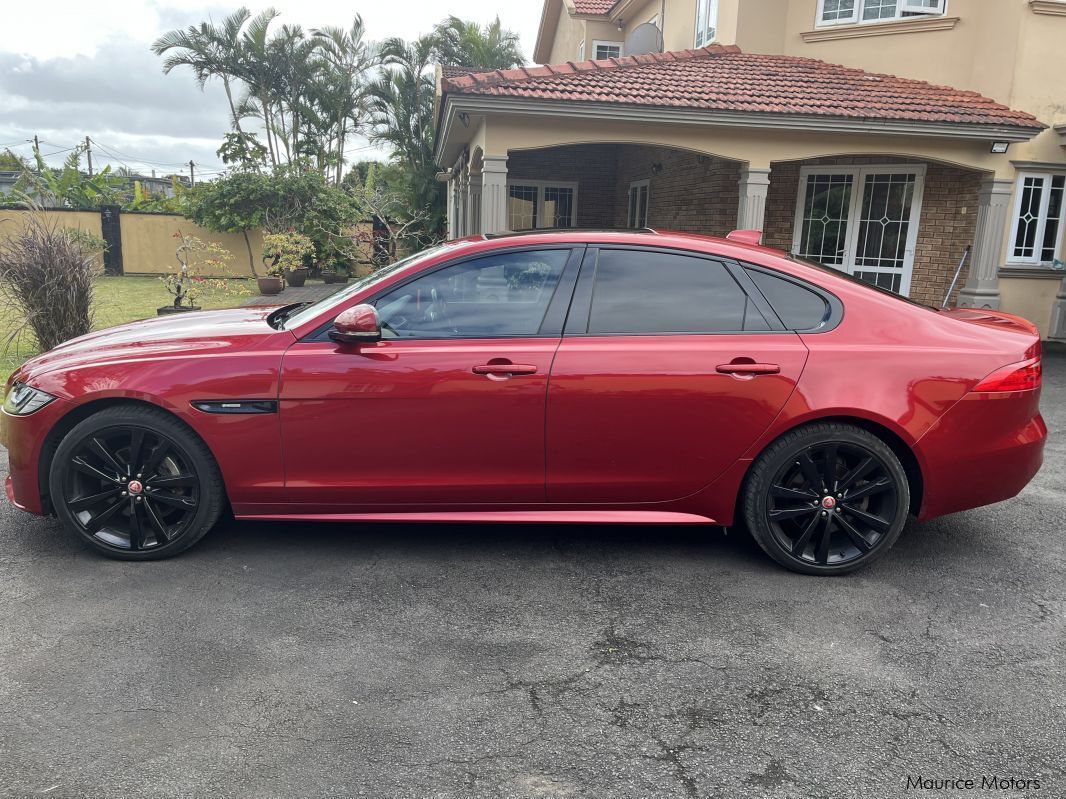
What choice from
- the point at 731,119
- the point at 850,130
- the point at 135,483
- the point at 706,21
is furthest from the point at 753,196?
the point at 135,483

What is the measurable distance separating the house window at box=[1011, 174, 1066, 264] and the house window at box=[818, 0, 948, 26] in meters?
2.91

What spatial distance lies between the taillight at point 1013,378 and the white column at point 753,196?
7.20m

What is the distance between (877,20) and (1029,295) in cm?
480

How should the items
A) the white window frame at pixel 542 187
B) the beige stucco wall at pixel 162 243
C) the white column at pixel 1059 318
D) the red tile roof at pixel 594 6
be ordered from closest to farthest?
the white column at pixel 1059 318, the white window frame at pixel 542 187, the red tile roof at pixel 594 6, the beige stucco wall at pixel 162 243

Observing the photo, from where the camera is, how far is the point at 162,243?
2358 cm

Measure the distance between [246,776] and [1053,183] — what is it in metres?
13.6

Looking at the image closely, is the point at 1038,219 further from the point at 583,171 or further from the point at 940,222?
the point at 583,171

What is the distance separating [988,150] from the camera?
11.1 meters

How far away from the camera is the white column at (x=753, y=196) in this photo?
10.9 meters

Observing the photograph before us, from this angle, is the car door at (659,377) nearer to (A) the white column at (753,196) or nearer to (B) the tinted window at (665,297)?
(B) the tinted window at (665,297)

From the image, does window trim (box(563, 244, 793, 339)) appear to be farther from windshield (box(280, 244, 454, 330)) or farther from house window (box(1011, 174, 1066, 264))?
house window (box(1011, 174, 1066, 264))

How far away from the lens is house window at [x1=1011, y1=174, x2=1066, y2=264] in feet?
39.7

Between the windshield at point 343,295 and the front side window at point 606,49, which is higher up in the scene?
the front side window at point 606,49

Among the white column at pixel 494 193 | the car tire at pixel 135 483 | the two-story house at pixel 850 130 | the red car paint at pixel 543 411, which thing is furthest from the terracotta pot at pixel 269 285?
the car tire at pixel 135 483
